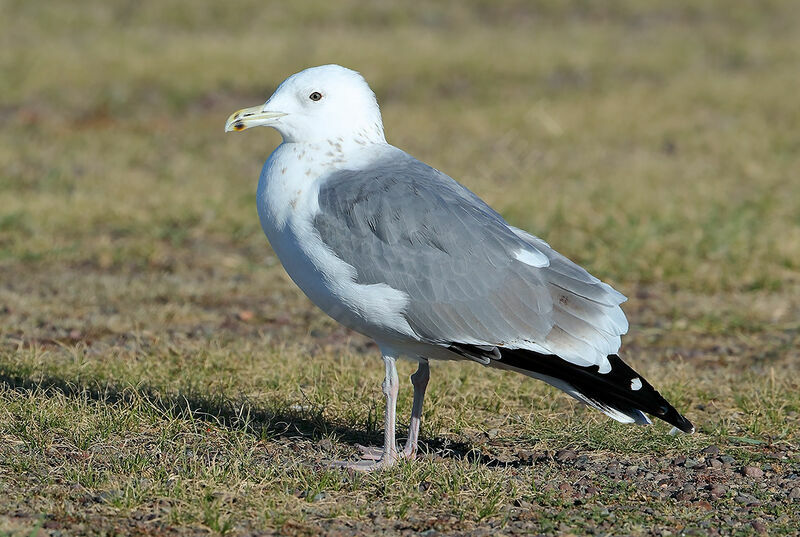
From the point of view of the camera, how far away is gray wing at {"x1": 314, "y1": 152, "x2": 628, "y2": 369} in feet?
13.5

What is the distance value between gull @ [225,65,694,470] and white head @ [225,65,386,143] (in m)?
0.10

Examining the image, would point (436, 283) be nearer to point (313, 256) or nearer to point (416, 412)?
point (313, 256)

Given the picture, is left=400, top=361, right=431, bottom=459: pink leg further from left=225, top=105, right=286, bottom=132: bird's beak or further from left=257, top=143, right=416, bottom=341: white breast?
left=225, top=105, right=286, bottom=132: bird's beak

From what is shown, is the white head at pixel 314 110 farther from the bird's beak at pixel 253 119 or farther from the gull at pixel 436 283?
the gull at pixel 436 283

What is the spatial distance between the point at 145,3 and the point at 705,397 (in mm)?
16682

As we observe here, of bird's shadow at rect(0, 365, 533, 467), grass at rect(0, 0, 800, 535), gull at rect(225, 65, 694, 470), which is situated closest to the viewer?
grass at rect(0, 0, 800, 535)

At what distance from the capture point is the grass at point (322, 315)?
3943 mm

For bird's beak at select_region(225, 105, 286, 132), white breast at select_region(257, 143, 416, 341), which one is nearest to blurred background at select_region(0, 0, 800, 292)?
bird's beak at select_region(225, 105, 286, 132)

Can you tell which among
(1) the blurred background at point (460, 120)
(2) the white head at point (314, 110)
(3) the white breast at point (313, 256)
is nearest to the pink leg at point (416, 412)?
(3) the white breast at point (313, 256)

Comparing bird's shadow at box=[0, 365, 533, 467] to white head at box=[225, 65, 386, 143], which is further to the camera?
bird's shadow at box=[0, 365, 533, 467]

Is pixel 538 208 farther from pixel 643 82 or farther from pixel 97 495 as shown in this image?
pixel 643 82

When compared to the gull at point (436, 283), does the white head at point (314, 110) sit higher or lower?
higher

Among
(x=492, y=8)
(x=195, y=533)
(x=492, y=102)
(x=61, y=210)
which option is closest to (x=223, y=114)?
(x=492, y=102)

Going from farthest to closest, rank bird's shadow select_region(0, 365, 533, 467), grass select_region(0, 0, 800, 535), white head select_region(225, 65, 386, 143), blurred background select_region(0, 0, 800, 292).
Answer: blurred background select_region(0, 0, 800, 292)
bird's shadow select_region(0, 365, 533, 467)
white head select_region(225, 65, 386, 143)
grass select_region(0, 0, 800, 535)
